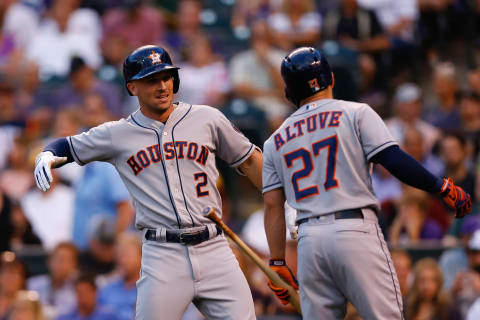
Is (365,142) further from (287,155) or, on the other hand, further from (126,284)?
(126,284)

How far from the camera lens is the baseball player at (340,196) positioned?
447 cm

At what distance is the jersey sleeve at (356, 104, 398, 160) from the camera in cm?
454

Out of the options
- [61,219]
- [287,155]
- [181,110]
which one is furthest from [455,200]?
[61,219]

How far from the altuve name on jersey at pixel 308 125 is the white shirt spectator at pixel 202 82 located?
5795mm

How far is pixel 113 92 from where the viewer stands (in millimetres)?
10805

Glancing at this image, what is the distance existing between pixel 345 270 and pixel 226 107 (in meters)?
5.86

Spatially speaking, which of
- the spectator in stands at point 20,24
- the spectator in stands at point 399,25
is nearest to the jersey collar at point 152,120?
the spectator in stands at point 399,25

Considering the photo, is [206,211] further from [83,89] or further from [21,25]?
[21,25]

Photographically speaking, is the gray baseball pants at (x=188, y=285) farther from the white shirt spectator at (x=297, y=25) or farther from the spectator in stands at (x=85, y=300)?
the white shirt spectator at (x=297, y=25)

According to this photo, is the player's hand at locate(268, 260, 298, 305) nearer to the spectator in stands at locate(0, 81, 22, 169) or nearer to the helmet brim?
the helmet brim

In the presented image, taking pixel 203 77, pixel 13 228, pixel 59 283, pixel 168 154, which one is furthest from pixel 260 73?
pixel 168 154

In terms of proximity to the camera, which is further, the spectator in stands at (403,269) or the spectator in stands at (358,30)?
the spectator in stands at (358,30)

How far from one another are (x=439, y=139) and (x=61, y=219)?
3.97 meters

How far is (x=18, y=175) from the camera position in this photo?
9938mm
